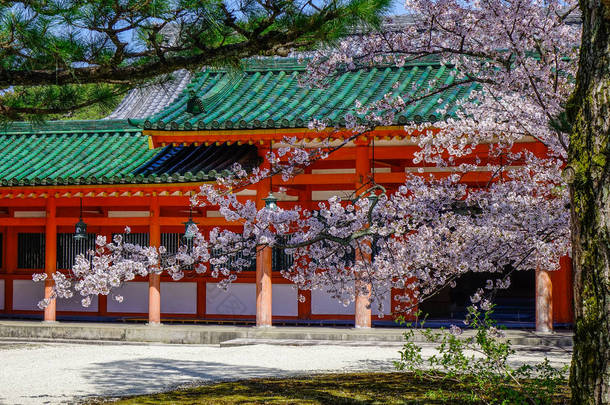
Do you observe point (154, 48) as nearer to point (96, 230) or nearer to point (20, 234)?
point (96, 230)

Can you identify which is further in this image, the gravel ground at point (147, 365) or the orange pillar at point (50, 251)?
the orange pillar at point (50, 251)

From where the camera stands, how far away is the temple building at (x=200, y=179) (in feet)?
43.8

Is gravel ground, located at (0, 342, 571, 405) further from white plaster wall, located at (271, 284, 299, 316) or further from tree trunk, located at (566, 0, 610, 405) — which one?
tree trunk, located at (566, 0, 610, 405)

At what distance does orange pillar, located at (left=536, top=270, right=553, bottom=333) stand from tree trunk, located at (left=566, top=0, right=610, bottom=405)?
847 centimetres

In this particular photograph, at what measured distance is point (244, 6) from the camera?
240 inches

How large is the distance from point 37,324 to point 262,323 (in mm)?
4435

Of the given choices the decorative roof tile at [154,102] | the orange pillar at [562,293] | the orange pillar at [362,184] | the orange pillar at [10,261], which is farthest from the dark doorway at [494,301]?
the decorative roof tile at [154,102]

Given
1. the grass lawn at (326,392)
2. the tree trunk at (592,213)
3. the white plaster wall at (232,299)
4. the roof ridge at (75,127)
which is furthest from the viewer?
the roof ridge at (75,127)

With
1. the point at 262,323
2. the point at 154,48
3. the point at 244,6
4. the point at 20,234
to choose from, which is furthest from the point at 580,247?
the point at 20,234

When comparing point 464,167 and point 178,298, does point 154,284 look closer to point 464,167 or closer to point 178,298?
point 178,298

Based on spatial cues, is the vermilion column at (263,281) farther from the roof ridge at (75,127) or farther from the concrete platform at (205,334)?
the roof ridge at (75,127)

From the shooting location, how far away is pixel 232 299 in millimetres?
15961

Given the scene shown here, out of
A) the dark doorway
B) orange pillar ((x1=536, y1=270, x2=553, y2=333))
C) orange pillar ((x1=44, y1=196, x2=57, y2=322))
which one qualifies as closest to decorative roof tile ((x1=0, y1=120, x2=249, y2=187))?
orange pillar ((x1=44, y1=196, x2=57, y2=322))

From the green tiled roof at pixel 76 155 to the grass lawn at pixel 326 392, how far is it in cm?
506
